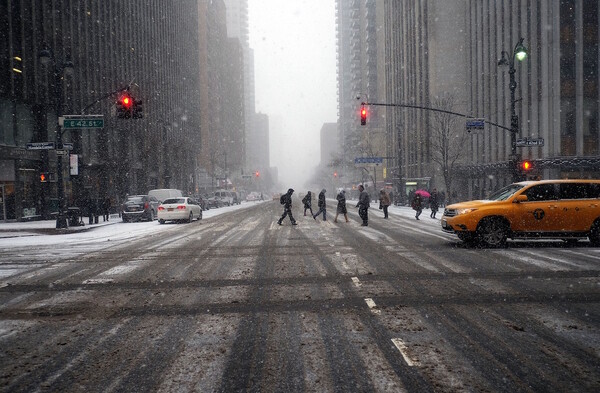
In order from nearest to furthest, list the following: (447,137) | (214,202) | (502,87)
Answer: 1. (502,87)
2. (447,137)
3. (214,202)

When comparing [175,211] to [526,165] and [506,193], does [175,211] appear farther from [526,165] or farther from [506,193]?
[506,193]

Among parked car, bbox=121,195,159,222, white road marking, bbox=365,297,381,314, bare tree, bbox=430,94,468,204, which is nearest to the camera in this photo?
white road marking, bbox=365,297,381,314

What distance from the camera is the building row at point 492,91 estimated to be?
124 feet

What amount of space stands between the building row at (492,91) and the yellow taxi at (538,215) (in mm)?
8296

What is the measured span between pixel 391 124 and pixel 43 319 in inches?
3169

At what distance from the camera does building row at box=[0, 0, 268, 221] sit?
Answer: 2981 centimetres

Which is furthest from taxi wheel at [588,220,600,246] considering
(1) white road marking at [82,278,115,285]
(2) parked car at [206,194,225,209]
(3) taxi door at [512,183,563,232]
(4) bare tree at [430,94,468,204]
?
(2) parked car at [206,194,225,209]

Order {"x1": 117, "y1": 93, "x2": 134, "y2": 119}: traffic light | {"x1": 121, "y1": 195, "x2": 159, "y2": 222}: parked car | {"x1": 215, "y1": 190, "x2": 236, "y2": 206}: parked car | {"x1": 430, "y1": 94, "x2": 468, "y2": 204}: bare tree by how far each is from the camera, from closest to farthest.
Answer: {"x1": 117, "y1": 93, "x2": 134, "y2": 119}: traffic light → {"x1": 121, "y1": 195, "x2": 159, "y2": 222}: parked car → {"x1": 430, "y1": 94, "x2": 468, "y2": 204}: bare tree → {"x1": 215, "y1": 190, "x2": 236, "y2": 206}: parked car

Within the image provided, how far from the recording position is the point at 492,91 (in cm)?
4741

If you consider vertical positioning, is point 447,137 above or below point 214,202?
above

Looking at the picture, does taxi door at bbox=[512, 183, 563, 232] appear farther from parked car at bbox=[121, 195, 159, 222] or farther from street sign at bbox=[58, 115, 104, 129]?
parked car at bbox=[121, 195, 159, 222]

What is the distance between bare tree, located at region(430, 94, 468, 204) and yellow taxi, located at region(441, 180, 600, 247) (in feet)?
89.8

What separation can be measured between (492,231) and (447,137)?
35171 millimetres

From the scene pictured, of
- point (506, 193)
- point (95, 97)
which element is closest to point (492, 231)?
point (506, 193)
